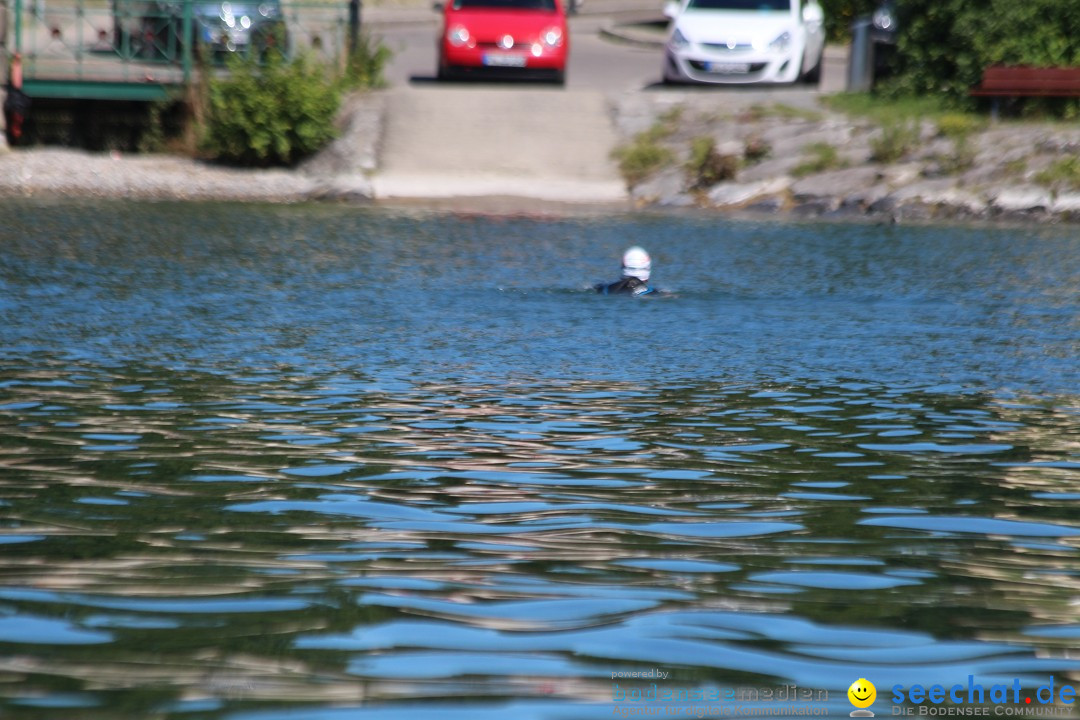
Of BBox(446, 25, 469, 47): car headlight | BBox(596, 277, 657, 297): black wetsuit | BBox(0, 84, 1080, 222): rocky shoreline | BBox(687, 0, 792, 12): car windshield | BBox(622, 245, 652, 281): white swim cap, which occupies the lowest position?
BBox(596, 277, 657, 297): black wetsuit

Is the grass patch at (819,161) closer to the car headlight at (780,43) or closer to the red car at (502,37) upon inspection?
the car headlight at (780,43)

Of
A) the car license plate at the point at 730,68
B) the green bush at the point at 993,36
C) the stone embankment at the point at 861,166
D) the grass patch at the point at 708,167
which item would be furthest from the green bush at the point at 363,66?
the green bush at the point at 993,36

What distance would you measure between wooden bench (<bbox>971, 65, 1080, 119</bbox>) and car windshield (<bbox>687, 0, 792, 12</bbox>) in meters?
4.01

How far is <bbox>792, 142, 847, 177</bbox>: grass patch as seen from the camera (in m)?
25.3

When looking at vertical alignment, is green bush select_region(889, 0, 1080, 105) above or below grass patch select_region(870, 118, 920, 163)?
above

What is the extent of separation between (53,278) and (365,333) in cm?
387

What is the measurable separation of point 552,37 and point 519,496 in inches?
864

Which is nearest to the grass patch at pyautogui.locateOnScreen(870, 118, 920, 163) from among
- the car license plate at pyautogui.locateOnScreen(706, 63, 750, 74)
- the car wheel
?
the car license plate at pyautogui.locateOnScreen(706, 63, 750, 74)

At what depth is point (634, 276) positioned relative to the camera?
1450cm

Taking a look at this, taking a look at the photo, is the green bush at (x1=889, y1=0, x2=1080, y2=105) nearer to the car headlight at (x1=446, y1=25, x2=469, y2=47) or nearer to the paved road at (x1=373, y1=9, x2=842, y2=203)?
the paved road at (x1=373, y1=9, x2=842, y2=203)

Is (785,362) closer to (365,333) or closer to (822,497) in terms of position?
(365,333)

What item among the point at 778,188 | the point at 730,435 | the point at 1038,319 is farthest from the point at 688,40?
the point at 730,435

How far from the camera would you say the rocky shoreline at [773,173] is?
23.7 m

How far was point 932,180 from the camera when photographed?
80.0 ft
